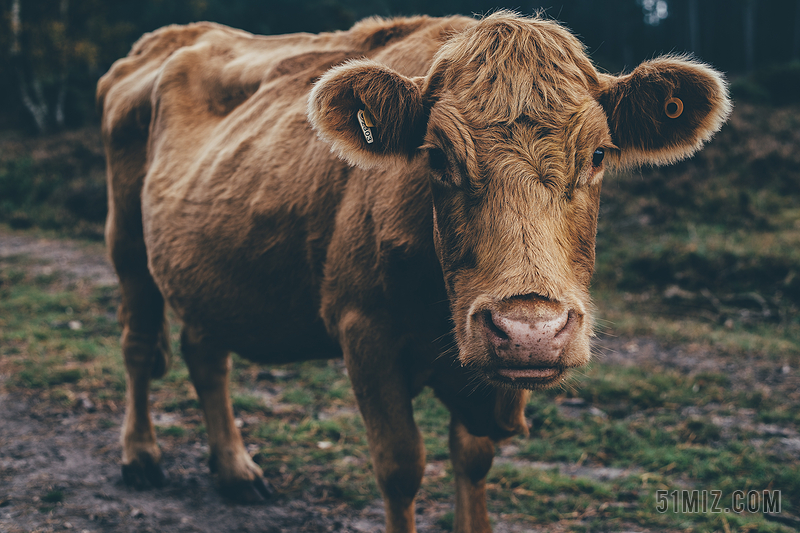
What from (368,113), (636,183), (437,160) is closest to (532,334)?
(437,160)

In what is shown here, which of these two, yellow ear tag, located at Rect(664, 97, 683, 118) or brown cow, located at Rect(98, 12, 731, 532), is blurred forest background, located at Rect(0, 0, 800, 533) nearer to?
yellow ear tag, located at Rect(664, 97, 683, 118)

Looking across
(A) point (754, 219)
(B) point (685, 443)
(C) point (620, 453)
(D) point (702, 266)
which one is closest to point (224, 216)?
(C) point (620, 453)

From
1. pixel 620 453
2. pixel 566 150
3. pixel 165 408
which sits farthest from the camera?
pixel 165 408

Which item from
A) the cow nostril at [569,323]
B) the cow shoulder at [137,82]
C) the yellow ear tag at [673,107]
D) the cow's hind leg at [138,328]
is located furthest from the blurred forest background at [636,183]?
the cow's hind leg at [138,328]

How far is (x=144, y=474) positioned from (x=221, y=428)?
525mm

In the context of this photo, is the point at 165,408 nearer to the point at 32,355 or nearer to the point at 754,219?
the point at 32,355

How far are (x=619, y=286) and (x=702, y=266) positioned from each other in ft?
3.47

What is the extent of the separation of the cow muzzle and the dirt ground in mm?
880

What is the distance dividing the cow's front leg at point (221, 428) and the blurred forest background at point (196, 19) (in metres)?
8.30

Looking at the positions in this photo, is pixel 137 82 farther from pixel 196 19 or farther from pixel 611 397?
pixel 196 19

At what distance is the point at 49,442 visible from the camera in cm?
402

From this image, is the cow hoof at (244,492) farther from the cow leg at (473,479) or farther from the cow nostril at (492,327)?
the cow nostril at (492,327)

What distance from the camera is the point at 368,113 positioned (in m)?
2.16

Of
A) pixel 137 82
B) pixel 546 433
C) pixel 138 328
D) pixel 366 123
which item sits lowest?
pixel 546 433
